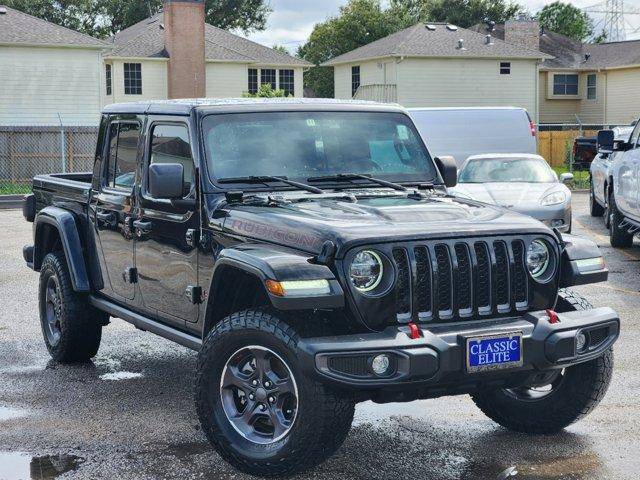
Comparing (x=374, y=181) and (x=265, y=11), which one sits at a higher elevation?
(x=265, y=11)

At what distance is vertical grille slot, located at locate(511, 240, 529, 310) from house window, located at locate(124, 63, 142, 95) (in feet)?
→ 140

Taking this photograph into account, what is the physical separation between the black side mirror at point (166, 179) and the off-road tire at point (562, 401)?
2106 millimetres

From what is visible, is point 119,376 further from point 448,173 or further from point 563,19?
point 563,19

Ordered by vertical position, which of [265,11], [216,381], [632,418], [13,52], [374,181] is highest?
[265,11]

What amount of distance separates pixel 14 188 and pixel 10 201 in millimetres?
3700

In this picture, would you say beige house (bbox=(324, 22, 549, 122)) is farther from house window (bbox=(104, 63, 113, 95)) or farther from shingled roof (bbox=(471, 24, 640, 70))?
house window (bbox=(104, 63, 113, 95))

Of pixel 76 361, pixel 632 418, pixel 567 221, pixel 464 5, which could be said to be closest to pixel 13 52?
pixel 567 221

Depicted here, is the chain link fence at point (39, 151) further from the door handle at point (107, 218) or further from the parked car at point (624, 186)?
the door handle at point (107, 218)

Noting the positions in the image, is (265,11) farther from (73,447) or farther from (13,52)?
(73,447)

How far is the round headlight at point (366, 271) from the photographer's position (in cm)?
546

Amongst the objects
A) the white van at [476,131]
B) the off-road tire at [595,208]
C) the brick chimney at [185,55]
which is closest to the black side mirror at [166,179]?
the off-road tire at [595,208]

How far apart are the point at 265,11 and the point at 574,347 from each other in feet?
Answer: 222

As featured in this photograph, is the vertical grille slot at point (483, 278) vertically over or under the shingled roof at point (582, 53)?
under

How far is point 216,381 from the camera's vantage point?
18.9ft
